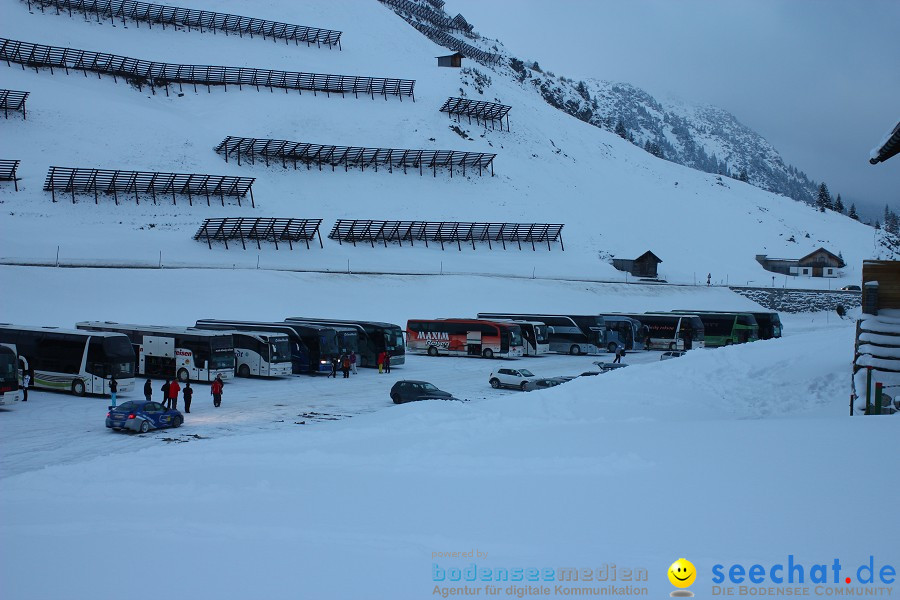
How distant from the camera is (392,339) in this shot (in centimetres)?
3591

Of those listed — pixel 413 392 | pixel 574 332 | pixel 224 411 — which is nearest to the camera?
pixel 224 411

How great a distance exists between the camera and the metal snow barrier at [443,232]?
61.4 m

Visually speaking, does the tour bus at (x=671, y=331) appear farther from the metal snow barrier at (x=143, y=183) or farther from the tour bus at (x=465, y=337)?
the metal snow barrier at (x=143, y=183)

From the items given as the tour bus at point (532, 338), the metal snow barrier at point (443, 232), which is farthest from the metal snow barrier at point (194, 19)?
the tour bus at point (532, 338)

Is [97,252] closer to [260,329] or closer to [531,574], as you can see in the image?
[260,329]

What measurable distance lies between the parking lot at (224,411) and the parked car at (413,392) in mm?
465

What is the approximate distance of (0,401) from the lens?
21250mm

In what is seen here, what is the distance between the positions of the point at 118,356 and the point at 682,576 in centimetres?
2276

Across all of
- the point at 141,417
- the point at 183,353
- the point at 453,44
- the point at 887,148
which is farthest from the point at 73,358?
the point at 453,44

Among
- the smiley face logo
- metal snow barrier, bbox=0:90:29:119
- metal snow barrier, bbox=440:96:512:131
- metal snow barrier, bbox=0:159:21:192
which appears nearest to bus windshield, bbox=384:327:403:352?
the smiley face logo

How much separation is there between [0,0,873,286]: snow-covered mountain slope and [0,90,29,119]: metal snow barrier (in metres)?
0.91

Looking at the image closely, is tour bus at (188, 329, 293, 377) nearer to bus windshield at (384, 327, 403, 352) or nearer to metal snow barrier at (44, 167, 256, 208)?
bus windshield at (384, 327, 403, 352)

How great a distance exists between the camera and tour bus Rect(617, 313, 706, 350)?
153 ft

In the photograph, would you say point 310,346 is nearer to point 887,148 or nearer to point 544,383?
point 544,383
